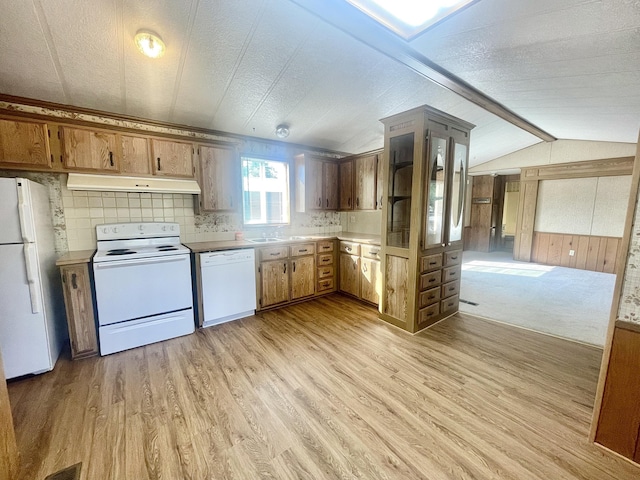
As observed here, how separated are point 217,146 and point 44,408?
115 inches

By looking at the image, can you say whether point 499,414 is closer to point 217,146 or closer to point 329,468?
point 329,468

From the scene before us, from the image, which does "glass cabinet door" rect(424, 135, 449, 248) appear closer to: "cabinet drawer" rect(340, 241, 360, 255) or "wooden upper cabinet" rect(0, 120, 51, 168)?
"cabinet drawer" rect(340, 241, 360, 255)

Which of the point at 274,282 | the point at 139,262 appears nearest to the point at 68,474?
the point at 139,262

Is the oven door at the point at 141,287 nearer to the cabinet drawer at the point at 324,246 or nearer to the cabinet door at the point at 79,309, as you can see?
the cabinet door at the point at 79,309

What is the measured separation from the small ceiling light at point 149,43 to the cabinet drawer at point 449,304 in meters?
3.78

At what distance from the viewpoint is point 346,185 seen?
14.8 ft

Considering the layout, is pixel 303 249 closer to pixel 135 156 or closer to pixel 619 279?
pixel 135 156

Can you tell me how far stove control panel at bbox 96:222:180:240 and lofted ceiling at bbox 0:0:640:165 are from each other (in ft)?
4.11

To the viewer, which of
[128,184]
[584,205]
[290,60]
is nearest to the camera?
[290,60]

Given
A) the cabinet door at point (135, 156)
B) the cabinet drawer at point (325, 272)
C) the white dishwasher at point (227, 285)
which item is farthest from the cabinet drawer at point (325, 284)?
the cabinet door at point (135, 156)

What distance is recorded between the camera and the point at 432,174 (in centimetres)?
289

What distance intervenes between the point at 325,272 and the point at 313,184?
1.45 meters

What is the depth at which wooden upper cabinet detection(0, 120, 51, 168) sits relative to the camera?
2.31 meters

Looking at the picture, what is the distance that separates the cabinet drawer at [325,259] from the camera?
4.04 meters
